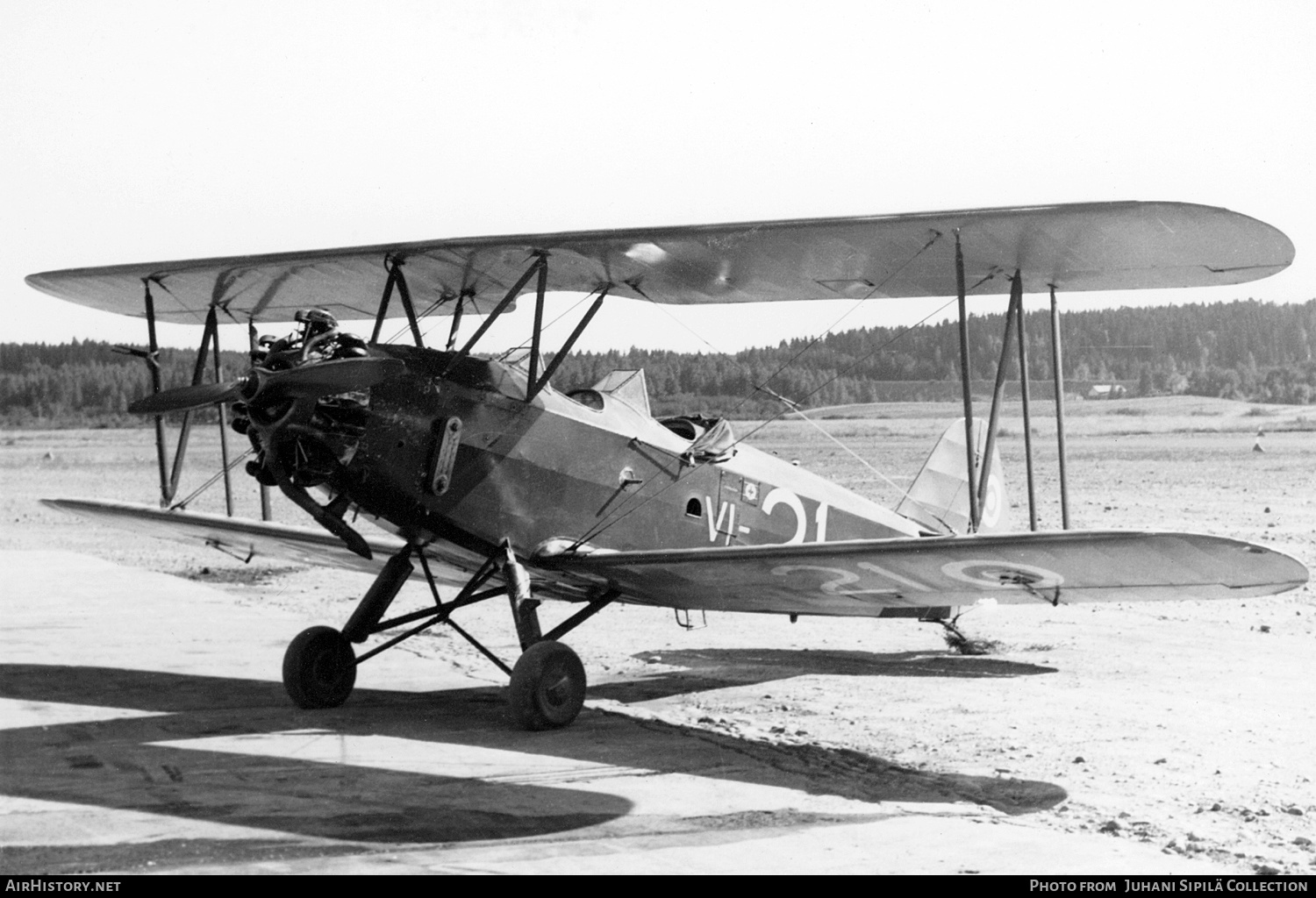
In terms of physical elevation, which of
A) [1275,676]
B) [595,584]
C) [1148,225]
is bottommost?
[1275,676]

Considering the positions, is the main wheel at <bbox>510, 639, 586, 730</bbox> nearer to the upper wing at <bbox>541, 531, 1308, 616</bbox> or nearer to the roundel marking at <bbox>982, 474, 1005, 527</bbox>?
the upper wing at <bbox>541, 531, 1308, 616</bbox>

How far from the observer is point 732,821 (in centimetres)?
586

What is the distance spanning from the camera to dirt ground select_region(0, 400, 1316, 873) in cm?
631

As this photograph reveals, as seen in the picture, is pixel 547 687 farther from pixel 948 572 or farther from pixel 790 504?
pixel 790 504

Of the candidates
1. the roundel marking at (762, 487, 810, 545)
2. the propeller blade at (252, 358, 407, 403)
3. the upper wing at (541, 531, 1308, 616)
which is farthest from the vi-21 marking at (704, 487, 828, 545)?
the propeller blade at (252, 358, 407, 403)

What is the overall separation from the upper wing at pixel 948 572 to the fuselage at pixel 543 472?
428mm

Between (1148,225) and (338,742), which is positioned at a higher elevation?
(1148,225)

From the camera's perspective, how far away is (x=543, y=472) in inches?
335

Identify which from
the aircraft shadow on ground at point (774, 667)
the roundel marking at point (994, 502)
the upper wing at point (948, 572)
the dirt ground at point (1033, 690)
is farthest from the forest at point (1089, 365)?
the upper wing at point (948, 572)

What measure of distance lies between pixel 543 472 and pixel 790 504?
2527 mm
